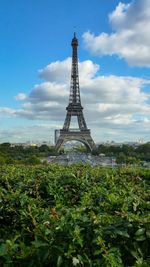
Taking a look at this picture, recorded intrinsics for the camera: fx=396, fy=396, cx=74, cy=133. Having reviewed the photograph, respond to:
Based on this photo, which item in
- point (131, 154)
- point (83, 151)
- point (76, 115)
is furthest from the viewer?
point (83, 151)

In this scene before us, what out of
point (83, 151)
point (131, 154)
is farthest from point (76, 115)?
point (131, 154)

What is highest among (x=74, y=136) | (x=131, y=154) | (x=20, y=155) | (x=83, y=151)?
(x=74, y=136)

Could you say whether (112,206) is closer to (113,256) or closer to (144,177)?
(113,256)

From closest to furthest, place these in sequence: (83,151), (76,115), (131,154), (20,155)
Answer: (131,154) < (76,115) < (20,155) < (83,151)

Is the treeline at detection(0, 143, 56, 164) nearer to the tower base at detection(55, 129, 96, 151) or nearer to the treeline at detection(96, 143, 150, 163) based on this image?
the tower base at detection(55, 129, 96, 151)

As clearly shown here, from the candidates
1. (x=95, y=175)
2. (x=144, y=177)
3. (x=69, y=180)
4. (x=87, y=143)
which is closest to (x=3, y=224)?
(x=69, y=180)

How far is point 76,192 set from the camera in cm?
462

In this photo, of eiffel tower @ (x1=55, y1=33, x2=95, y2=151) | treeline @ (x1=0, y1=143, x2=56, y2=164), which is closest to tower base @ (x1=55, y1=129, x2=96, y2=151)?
eiffel tower @ (x1=55, y1=33, x2=95, y2=151)

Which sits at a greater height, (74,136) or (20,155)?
(74,136)

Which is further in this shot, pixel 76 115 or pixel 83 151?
pixel 83 151

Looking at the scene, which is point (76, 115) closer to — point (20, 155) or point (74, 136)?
point (74, 136)

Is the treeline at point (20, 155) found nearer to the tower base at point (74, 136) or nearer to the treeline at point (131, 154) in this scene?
the tower base at point (74, 136)

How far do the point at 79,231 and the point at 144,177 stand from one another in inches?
149

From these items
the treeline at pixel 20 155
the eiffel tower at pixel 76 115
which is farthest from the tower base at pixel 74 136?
the treeline at pixel 20 155
